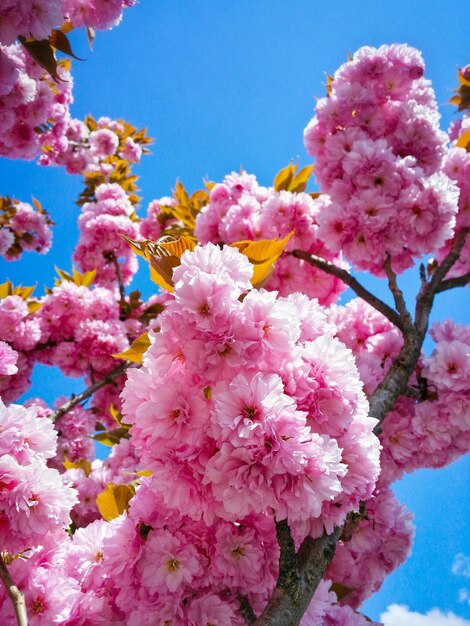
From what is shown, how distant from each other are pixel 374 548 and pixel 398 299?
4.38 ft

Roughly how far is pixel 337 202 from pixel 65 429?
3563mm

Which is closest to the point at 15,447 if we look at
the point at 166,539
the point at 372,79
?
the point at 166,539

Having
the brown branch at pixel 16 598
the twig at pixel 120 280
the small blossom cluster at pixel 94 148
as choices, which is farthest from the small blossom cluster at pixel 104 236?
the brown branch at pixel 16 598

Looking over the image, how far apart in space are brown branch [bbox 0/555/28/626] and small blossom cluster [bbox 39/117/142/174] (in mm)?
6977

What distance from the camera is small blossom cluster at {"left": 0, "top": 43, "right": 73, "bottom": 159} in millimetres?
2725

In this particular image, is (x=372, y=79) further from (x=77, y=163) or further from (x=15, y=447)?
(x=77, y=163)

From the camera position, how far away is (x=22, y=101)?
144 inches

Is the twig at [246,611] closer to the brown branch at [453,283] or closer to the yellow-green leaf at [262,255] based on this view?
the yellow-green leaf at [262,255]

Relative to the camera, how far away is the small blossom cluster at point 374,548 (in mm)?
2490

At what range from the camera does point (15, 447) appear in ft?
5.17

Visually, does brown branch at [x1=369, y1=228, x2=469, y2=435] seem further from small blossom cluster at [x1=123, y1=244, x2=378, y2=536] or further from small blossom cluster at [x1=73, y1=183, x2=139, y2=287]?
small blossom cluster at [x1=73, y1=183, x2=139, y2=287]

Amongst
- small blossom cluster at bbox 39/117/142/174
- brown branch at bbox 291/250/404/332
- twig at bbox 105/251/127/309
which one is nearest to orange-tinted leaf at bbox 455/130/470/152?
brown branch at bbox 291/250/404/332

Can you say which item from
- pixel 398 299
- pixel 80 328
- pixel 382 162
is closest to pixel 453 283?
pixel 398 299

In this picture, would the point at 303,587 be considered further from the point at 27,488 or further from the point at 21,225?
the point at 21,225
